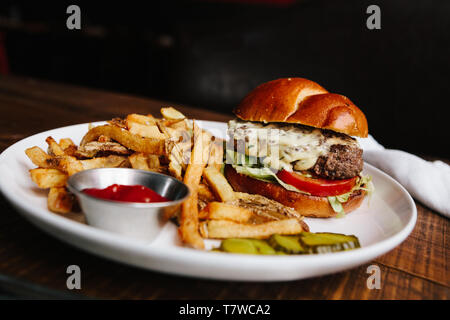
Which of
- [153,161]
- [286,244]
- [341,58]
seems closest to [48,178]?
[153,161]

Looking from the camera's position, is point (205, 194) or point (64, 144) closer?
point (205, 194)

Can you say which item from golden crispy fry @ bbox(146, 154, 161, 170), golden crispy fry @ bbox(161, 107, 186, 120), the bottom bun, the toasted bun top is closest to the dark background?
the toasted bun top

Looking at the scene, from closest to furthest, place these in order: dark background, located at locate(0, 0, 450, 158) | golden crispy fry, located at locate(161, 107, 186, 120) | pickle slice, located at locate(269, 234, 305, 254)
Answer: pickle slice, located at locate(269, 234, 305, 254) < golden crispy fry, located at locate(161, 107, 186, 120) < dark background, located at locate(0, 0, 450, 158)

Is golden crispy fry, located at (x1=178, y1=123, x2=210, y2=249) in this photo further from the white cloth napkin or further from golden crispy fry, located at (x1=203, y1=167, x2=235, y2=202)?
the white cloth napkin

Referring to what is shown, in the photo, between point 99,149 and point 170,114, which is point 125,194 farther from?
point 170,114

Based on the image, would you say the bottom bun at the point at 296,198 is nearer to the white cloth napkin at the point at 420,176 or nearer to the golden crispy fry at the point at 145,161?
the white cloth napkin at the point at 420,176
